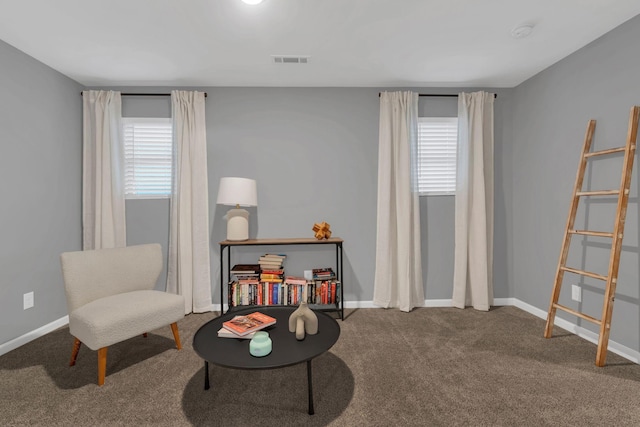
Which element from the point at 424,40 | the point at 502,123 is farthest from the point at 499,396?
the point at 502,123

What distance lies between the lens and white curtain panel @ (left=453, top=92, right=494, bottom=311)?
3.27m

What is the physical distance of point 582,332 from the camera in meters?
2.60

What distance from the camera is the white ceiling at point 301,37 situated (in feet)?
6.75

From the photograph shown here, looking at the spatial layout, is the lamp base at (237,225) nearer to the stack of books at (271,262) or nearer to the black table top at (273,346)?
the stack of books at (271,262)

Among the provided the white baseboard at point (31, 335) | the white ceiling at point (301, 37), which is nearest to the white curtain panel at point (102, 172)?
the white ceiling at point (301, 37)

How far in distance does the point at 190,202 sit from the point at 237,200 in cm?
69

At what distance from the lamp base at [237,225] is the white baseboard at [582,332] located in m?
3.11

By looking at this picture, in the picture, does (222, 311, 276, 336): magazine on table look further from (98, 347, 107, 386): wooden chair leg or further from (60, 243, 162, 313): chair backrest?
(60, 243, 162, 313): chair backrest

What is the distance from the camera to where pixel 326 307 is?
10.8 ft

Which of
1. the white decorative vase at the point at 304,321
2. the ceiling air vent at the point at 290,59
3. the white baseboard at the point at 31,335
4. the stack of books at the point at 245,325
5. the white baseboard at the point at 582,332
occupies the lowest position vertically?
the white baseboard at the point at 31,335

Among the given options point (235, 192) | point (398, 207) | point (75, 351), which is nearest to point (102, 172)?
point (235, 192)

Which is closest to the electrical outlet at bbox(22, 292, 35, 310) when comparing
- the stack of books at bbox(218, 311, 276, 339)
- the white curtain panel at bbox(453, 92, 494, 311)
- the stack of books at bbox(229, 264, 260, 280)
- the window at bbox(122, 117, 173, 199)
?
the window at bbox(122, 117, 173, 199)

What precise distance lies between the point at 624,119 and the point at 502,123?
1.23m

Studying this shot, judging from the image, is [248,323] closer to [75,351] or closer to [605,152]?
[75,351]
